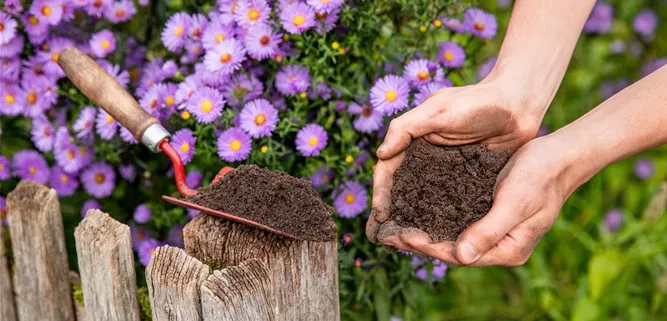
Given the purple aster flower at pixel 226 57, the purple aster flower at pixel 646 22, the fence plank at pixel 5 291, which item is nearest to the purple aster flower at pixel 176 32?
the purple aster flower at pixel 226 57

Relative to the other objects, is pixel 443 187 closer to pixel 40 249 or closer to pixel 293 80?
pixel 293 80

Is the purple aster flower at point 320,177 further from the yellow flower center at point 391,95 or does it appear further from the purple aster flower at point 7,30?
the purple aster flower at point 7,30

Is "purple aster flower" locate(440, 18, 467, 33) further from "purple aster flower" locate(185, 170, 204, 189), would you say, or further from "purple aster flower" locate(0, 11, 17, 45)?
"purple aster flower" locate(0, 11, 17, 45)

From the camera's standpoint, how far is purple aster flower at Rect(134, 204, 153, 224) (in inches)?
79.3

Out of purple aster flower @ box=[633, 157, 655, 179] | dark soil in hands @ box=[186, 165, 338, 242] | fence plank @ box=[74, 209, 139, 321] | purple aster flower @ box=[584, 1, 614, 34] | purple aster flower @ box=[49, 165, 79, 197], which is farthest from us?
purple aster flower @ box=[584, 1, 614, 34]

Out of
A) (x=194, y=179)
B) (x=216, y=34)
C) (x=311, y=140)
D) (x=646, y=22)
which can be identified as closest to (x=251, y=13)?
(x=216, y=34)

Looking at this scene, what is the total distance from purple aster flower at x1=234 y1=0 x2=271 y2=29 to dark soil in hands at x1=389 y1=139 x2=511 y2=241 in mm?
500

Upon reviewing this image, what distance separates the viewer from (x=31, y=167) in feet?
6.81

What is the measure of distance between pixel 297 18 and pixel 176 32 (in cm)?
38

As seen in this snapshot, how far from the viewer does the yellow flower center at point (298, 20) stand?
1764 millimetres

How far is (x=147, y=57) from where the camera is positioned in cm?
217

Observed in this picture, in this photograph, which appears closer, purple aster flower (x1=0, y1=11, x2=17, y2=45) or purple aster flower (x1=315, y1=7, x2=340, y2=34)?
purple aster flower (x1=315, y1=7, x2=340, y2=34)

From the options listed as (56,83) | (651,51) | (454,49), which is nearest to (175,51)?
(56,83)

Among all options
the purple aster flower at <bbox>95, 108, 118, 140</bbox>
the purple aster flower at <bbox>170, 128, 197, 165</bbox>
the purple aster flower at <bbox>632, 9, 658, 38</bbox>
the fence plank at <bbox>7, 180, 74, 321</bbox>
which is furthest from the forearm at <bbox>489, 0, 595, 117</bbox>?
the purple aster flower at <bbox>632, 9, 658, 38</bbox>
